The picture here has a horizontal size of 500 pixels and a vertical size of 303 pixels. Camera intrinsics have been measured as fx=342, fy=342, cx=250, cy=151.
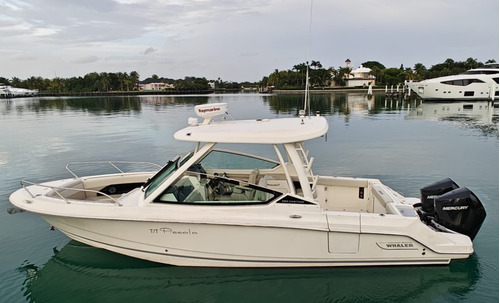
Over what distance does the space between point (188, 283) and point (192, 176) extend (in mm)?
1493

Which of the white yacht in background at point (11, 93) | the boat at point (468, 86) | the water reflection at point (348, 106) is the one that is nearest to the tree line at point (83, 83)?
the white yacht in background at point (11, 93)

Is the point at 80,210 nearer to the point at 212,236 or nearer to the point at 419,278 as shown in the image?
the point at 212,236

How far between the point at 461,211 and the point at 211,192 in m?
3.51

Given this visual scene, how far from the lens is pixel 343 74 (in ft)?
380

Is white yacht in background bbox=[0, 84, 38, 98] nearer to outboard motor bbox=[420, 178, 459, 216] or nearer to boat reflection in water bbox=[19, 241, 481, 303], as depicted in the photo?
boat reflection in water bbox=[19, 241, 481, 303]

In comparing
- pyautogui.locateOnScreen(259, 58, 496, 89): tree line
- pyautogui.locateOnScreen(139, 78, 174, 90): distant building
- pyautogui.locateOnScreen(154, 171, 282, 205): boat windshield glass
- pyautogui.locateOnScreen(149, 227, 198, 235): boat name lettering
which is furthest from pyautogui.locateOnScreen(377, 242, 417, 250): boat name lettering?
pyautogui.locateOnScreen(139, 78, 174, 90): distant building

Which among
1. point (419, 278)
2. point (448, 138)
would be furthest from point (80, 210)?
point (448, 138)

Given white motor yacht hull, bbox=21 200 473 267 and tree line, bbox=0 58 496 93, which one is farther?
tree line, bbox=0 58 496 93

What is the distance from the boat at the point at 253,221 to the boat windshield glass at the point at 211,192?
0.01 meters

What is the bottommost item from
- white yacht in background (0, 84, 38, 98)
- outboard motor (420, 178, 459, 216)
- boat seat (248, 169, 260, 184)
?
outboard motor (420, 178, 459, 216)

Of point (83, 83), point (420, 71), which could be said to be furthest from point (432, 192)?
point (83, 83)

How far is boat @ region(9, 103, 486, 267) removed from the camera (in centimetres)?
448

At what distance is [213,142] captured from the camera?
4660 millimetres

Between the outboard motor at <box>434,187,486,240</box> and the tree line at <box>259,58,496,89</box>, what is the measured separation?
93015mm
